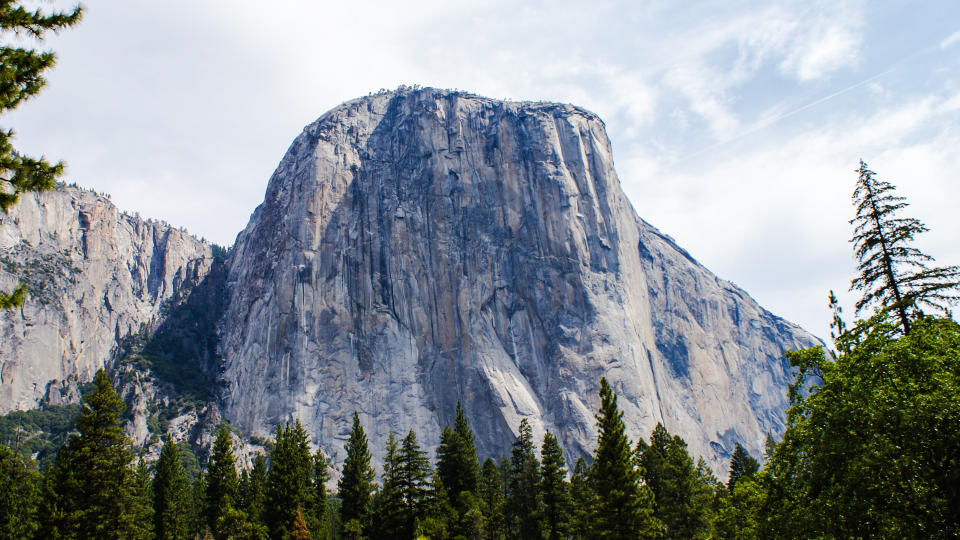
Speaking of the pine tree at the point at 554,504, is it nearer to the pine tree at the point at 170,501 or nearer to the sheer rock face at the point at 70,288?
the pine tree at the point at 170,501

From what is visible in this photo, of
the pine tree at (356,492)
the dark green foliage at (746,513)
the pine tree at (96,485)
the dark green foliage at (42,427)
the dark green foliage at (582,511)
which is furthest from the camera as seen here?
the dark green foliage at (42,427)

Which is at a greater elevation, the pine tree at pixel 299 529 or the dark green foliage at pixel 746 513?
the pine tree at pixel 299 529

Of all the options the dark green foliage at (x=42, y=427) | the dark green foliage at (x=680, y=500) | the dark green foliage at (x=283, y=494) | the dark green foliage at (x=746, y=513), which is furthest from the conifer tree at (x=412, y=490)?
the dark green foliage at (x=42, y=427)

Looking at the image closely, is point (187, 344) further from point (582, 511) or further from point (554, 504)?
point (582, 511)

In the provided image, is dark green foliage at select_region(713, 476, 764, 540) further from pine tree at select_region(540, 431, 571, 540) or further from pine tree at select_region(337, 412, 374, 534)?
pine tree at select_region(337, 412, 374, 534)

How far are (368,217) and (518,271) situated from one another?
3575 centimetres

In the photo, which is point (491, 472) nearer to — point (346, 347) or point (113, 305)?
point (346, 347)

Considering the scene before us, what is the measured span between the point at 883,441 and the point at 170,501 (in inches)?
2002

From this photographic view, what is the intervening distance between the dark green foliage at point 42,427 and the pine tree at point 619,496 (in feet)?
404

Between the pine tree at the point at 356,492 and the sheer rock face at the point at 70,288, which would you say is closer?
the pine tree at the point at 356,492

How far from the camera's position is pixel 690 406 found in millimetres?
140625

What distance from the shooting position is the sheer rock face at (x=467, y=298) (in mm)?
125000

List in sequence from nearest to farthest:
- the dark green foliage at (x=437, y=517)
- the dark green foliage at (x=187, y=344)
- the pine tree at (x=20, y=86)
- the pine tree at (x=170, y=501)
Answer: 1. the pine tree at (x=20, y=86)
2. the dark green foliage at (x=437, y=517)
3. the pine tree at (x=170, y=501)
4. the dark green foliage at (x=187, y=344)

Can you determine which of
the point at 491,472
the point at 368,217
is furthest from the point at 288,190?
the point at 491,472
